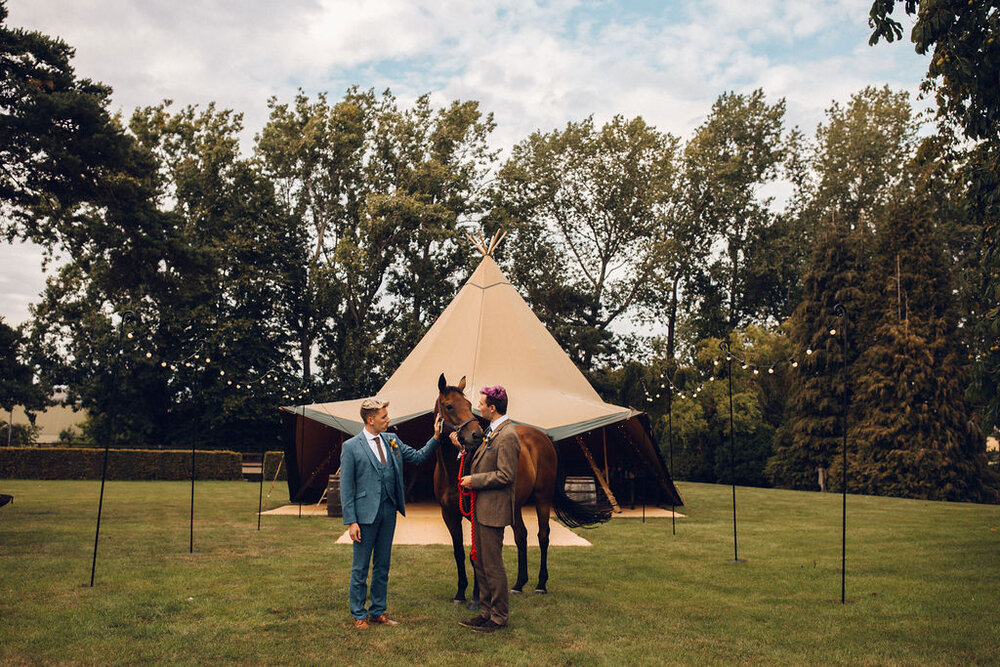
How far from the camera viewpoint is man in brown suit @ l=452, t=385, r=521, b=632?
5.45 m

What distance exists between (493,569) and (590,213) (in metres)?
30.7

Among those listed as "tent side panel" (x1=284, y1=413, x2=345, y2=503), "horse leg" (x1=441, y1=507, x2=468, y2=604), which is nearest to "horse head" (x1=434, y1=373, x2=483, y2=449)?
"horse leg" (x1=441, y1=507, x2=468, y2=604)

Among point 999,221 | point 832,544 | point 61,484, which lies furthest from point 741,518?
point 61,484

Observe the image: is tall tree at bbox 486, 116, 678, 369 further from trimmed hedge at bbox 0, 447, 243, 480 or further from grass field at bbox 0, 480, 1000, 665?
grass field at bbox 0, 480, 1000, 665

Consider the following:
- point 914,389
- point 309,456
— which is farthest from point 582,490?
point 914,389

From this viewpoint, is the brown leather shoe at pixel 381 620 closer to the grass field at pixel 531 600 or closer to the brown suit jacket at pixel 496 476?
the grass field at pixel 531 600

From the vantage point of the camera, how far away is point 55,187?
13.3 metres

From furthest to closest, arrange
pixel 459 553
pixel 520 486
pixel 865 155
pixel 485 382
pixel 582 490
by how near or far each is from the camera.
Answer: pixel 865 155 → pixel 485 382 → pixel 582 490 → pixel 520 486 → pixel 459 553

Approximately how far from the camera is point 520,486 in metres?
7.02

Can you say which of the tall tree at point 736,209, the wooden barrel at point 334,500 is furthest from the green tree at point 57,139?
the tall tree at point 736,209

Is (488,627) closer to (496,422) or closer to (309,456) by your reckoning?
(496,422)

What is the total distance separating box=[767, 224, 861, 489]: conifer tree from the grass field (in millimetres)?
13046

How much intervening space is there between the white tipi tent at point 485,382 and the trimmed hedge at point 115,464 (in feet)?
32.6

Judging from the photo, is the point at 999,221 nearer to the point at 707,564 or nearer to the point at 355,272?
the point at 707,564
